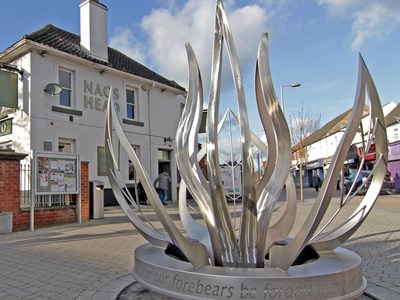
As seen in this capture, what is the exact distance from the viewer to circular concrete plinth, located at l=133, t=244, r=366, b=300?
2.92 m

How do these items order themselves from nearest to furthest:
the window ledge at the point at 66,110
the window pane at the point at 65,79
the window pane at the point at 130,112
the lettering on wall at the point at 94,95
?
1. the window ledge at the point at 66,110
2. the window pane at the point at 65,79
3. the lettering on wall at the point at 94,95
4. the window pane at the point at 130,112

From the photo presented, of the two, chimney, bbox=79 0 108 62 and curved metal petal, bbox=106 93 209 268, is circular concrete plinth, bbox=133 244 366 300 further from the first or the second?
chimney, bbox=79 0 108 62

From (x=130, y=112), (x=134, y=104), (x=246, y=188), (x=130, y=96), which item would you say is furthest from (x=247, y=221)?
(x=130, y=96)

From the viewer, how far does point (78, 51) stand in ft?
54.9

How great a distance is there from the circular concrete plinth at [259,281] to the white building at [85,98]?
493 inches

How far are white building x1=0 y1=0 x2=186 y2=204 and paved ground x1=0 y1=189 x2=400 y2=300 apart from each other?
637cm

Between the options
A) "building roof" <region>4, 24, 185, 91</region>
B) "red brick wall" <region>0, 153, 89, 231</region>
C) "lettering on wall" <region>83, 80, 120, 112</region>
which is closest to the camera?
"red brick wall" <region>0, 153, 89, 231</region>

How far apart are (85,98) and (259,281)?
50.3 ft

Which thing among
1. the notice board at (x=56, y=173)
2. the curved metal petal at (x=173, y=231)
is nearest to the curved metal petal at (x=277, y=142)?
the curved metal petal at (x=173, y=231)

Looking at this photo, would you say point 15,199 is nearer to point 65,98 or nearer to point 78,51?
point 65,98

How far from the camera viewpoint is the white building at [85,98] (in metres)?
14.4

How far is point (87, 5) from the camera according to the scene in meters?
17.8

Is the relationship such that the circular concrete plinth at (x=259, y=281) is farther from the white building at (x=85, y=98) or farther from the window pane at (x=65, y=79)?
the window pane at (x=65, y=79)

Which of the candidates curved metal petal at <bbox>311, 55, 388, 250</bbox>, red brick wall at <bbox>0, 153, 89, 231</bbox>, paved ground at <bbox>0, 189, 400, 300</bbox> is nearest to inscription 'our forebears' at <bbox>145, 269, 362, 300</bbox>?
curved metal petal at <bbox>311, 55, 388, 250</bbox>
